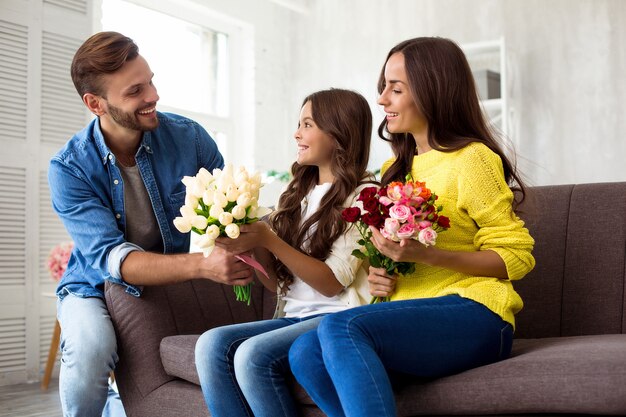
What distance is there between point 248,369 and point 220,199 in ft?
1.51

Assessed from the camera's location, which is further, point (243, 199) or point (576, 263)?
point (576, 263)

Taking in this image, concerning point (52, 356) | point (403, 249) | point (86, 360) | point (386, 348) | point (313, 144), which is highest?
point (313, 144)

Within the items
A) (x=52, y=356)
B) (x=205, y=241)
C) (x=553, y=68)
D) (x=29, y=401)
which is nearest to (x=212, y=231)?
(x=205, y=241)

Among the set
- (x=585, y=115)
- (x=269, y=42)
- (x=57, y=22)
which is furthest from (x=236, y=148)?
(x=585, y=115)

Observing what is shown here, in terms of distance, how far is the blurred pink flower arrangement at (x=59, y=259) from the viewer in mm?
4566

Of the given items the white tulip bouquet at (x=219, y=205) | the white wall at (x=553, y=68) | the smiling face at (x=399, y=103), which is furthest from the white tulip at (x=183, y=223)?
the white wall at (x=553, y=68)

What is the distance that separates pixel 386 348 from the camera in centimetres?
177

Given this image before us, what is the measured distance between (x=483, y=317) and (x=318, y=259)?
60 centimetres

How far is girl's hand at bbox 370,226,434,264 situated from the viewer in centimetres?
186

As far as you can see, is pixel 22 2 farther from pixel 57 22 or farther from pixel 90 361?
pixel 90 361

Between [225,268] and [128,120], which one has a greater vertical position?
[128,120]

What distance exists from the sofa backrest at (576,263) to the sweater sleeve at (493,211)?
33cm

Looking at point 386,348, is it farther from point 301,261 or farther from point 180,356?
point 180,356

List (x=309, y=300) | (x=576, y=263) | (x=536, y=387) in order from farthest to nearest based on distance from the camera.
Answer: (x=576, y=263), (x=309, y=300), (x=536, y=387)
